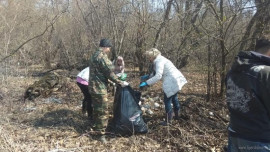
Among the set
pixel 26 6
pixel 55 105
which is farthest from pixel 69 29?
pixel 55 105

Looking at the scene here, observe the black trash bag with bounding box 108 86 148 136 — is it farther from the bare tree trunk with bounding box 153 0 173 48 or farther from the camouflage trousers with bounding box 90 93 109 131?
the bare tree trunk with bounding box 153 0 173 48

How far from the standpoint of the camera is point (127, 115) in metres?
4.19

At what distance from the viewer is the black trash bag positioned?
4.19m

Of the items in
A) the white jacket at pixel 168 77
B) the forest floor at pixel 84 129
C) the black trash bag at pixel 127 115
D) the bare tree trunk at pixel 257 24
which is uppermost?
the bare tree trunk at pixel 257 24

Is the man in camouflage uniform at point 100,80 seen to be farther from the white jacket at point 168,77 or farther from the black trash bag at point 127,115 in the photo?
the white jacket at point 168,77

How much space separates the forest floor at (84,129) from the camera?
396cm

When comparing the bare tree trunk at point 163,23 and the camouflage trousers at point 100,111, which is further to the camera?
the bare tree trunk at point 163,23

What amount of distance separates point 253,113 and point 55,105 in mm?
5252

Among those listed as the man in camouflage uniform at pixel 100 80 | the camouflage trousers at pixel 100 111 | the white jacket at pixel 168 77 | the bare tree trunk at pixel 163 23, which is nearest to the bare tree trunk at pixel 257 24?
the white jacket at pixel 168 77

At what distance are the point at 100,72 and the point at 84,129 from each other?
1.15 meters

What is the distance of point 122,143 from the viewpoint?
415 cm

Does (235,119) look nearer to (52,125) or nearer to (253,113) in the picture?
(253,113)

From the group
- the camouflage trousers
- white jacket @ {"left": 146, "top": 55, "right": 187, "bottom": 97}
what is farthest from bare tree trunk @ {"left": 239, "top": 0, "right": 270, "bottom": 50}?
the camouflage trousers

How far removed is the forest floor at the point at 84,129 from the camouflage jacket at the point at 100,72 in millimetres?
773
